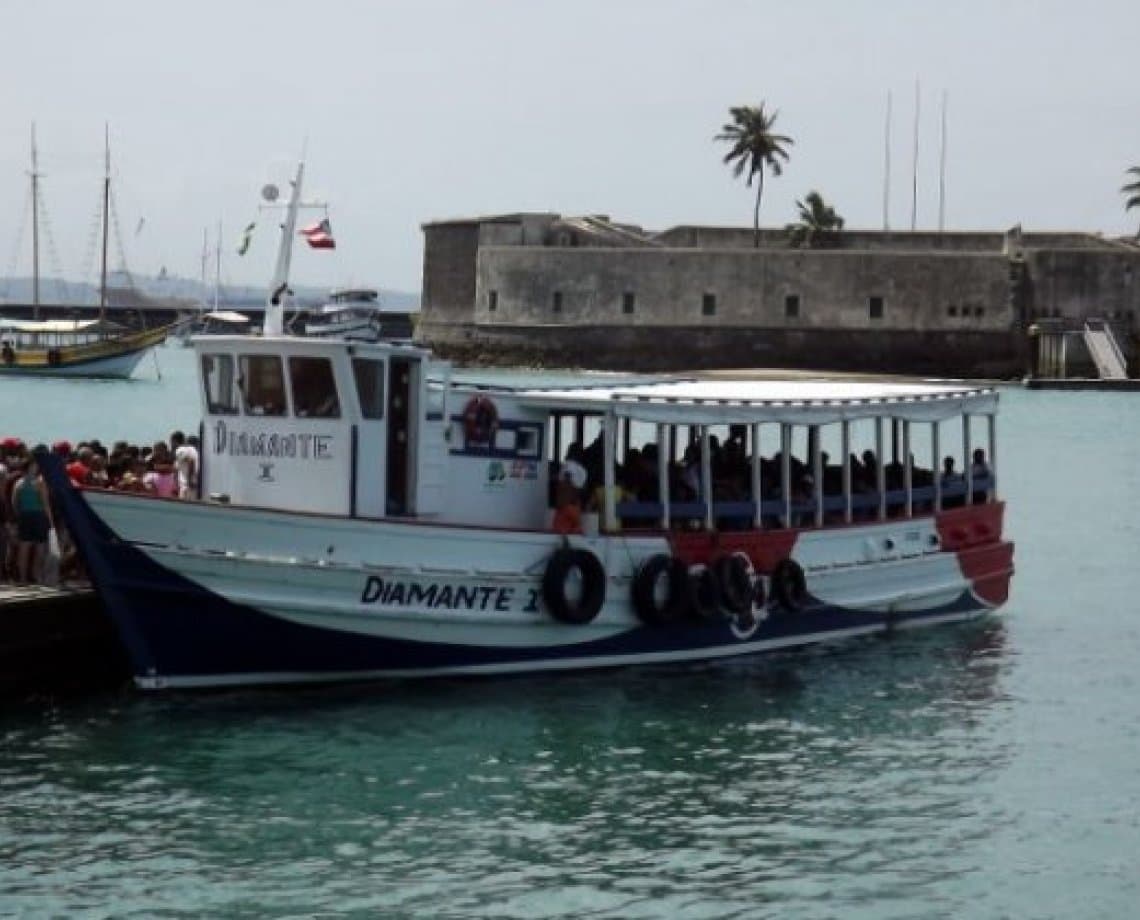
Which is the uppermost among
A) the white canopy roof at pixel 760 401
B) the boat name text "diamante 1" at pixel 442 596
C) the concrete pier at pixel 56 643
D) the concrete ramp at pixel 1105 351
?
the concrete ramp at pixel 1105 351

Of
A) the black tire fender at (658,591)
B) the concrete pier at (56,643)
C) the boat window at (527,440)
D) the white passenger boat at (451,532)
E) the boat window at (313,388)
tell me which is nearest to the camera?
the white passenger boat at (451,532)

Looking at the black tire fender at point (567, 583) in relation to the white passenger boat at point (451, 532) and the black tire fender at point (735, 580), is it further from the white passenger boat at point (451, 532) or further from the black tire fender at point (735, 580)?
the black tire fender at point (735, 580)

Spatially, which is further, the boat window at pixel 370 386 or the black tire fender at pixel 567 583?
the black tire fender at pixel 567 583

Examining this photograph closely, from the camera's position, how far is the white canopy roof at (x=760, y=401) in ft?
58.4

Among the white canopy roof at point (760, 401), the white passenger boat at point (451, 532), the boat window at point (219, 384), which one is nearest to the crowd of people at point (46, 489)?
the white passenger boat at point (451, 532)

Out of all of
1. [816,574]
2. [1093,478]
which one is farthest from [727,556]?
[1093,478]

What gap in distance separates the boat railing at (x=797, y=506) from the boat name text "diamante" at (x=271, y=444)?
2360 millimetres

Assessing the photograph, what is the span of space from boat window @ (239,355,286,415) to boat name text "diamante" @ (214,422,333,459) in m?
0.17

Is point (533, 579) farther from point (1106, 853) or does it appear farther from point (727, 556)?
point (1106, 853)

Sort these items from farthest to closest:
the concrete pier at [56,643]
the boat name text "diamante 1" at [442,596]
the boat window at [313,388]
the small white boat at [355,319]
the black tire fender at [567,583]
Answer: the small white boat at [355,319] < the black tire fender at [567,583] < the boat window at [313,388] < the boat name text "diamante 1" at [442,596] < the concrete pier at [56,643]

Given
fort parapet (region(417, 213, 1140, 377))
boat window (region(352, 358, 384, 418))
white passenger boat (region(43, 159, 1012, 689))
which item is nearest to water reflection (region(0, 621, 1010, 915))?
white passenger boat (region(43, 159, 1012, 689))

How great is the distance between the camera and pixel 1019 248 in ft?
242

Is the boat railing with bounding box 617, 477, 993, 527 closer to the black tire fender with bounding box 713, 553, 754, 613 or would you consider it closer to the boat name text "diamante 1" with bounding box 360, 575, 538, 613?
the black tire fender with bounding box 713, 553, 754, 613

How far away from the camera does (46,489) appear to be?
16328 mm
